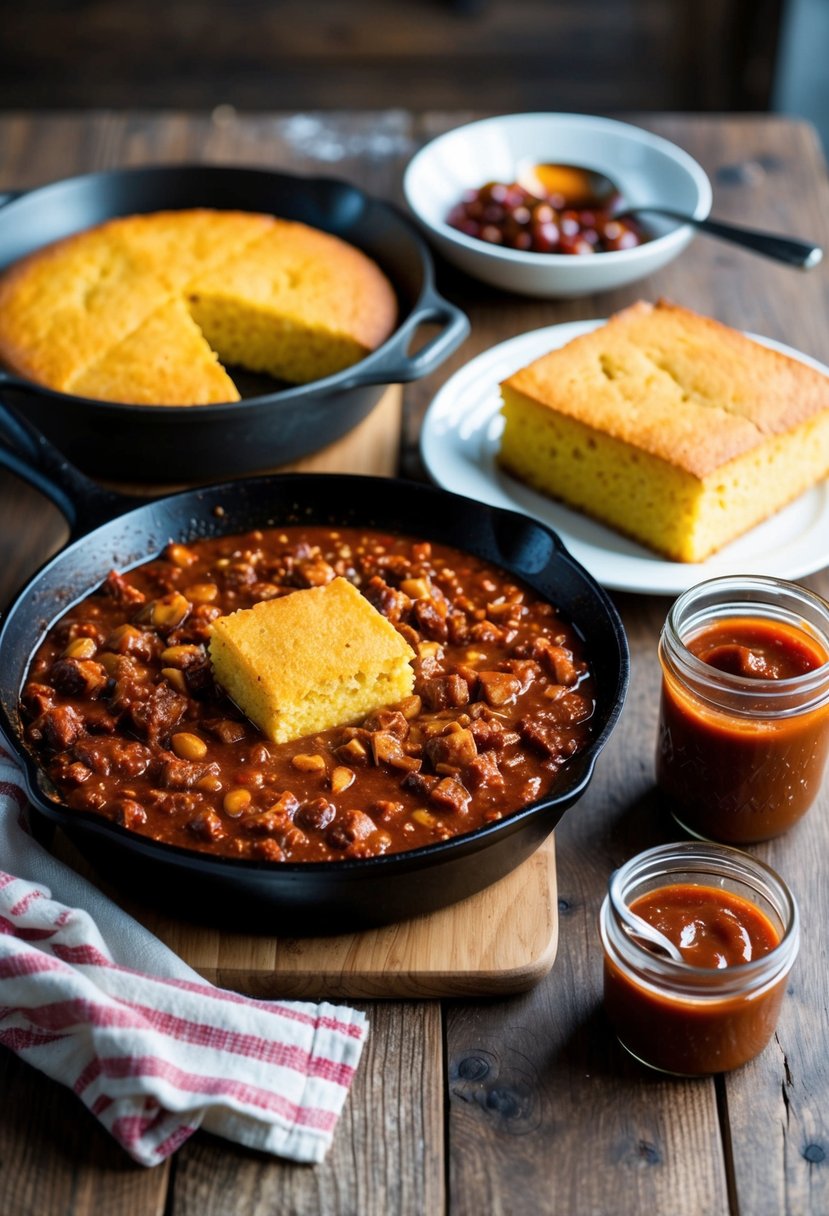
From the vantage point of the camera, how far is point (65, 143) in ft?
17.2

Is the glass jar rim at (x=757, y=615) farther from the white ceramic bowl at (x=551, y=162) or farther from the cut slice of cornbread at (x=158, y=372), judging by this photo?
the white ceramic bowl at (x=551, y=162)

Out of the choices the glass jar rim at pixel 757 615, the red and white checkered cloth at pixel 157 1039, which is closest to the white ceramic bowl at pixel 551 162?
the glass jar rim at pixel 757 615

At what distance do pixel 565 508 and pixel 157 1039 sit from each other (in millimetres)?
1888

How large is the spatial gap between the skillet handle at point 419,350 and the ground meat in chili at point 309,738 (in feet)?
1.68

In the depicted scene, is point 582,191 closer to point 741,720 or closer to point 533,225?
point 533,225

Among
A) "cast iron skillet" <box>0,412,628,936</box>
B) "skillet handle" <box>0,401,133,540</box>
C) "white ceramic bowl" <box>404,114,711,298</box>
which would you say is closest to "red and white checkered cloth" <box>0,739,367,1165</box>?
"cast iron skillet" <box>0,412,628,936</box>

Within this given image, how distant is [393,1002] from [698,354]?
2.00 meters

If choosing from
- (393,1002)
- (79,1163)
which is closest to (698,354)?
(393,1002)

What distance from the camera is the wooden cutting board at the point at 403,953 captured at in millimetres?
2477

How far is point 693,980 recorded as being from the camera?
7.23 ft

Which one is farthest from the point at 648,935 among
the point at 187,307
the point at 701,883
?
the point at 187,307

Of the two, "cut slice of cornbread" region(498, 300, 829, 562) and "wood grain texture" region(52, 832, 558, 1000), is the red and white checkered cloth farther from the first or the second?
"cut slice of cornbread" region(498, 300, 829, 562)

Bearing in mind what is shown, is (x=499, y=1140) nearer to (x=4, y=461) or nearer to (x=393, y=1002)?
(x=393, y=1002)

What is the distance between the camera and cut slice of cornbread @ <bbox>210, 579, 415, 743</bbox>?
2674mm
